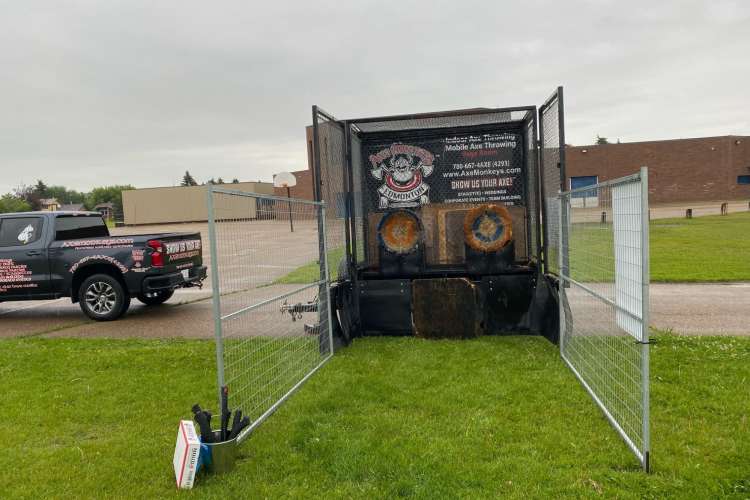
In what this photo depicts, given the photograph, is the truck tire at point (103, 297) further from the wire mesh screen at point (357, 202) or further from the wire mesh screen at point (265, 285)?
the wire mesh screen at point (357, 202)

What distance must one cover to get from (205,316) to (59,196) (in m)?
Answer: 136

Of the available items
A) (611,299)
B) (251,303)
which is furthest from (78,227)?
(611,299)

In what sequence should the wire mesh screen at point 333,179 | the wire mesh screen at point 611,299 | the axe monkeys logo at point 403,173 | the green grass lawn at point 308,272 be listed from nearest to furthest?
the wire mesh screen at point 611,299 → the green grass lawn at point 308,272 → the wire mesh screen at point 333,179 → the axe monkeys logo at point 403,173

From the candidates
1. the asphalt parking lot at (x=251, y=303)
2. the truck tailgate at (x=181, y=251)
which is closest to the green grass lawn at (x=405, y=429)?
the asphalt parking lot at (x=251, y=303)

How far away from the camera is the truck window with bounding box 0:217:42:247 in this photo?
9.51 meters

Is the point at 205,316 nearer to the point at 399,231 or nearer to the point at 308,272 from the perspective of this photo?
the point at 308,272

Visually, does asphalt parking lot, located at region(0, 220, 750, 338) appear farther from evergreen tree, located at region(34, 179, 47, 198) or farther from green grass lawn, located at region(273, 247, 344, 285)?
evergreen tree, located at region(34, 179, 47, 198)

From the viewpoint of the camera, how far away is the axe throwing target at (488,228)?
22.6 feet

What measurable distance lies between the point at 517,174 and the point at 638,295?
14.6ft

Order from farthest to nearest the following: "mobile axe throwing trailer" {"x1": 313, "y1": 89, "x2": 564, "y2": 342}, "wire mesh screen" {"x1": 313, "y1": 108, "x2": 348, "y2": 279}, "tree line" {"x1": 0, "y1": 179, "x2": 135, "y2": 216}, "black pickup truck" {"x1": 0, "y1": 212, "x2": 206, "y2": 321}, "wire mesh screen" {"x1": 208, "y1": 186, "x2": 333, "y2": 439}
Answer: "tree line" {"x1": 0, "y1": 179, "x2": 135, "y2": 216}
"black pickup truck" {"x1": 0, "y1": 212, "x2": 206, "y2": 321}
"mobile axe throwing trailer" {"x1": 313, "y1": 89, "x2": 564, "y2": 342}
"wire mesh screen" {"x1": 313, "y1": 108, "x2": 348, "y2": 279}
"wire mesh screen" {"x1": 208, "y1": 186, "x2": 333, "y2": 439}

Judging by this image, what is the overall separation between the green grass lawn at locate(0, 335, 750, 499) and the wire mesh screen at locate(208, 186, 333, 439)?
0.26 m

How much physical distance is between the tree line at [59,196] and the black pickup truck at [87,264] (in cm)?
7488

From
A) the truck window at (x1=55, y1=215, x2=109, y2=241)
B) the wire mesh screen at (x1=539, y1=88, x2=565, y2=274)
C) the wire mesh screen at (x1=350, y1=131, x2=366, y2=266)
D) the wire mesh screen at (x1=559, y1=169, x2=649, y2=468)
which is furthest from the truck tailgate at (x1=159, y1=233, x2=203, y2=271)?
the wire mesh screen at (x1=559, y1=169, x2=649, y2=468)

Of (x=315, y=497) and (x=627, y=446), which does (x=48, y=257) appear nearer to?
(x=315, y=497)
